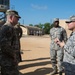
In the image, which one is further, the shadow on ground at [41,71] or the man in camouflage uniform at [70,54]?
the shadow on ground at [41,71]

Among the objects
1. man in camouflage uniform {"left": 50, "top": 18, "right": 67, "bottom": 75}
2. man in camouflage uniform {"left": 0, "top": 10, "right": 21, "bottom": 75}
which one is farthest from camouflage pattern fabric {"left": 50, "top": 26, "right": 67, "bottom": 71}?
man in camouflage uniform {"left": 0, "top": 10, "right": 21, "bottom": 75}

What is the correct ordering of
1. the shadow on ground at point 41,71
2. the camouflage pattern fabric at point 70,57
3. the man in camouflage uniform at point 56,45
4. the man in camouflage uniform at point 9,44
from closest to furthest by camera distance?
the camouflage pattern fabric at point 70,57 < the man in camouflage uniform at point 9,44 < the man in camouflage uniform at point 56,45 < the shadow on ground at point 41,71

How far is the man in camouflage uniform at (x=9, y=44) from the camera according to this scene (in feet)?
16.3

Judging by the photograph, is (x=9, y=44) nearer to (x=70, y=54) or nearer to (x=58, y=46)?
(x=70, y=54)

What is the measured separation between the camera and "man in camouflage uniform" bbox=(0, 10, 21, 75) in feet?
16.3

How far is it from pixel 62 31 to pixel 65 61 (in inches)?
155

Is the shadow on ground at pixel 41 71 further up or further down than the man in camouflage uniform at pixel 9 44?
further down

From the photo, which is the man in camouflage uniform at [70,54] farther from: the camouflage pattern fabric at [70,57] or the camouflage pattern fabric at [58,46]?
the camouflage pattern fabric at [58,46]

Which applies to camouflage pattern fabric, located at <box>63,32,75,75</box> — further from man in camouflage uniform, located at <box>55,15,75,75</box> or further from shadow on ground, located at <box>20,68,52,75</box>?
shadow on ground, located at <box>20,68,52,75</box>

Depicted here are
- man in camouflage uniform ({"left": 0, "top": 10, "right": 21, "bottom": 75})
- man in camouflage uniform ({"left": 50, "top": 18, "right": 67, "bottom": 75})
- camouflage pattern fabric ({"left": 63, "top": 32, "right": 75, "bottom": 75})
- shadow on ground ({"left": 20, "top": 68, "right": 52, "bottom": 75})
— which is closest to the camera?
camouflage pattern fabric ({"left": 63, "top": 32, "right": 75, "bottom": 75})

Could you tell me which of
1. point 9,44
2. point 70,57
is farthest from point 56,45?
point 70,57

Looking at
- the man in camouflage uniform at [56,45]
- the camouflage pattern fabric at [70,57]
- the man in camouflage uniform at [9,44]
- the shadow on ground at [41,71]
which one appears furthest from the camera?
the shadow on ground at [41,71]

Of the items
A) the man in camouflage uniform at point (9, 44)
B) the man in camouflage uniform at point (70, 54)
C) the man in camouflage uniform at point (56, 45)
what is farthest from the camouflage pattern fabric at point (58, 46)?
the man in camouflage uniform at point (70, 54)

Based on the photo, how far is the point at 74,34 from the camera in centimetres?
461
